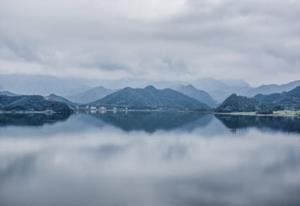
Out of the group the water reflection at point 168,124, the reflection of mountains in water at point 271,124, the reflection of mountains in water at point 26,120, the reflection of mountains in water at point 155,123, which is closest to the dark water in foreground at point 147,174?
the water reflection at point 168,124

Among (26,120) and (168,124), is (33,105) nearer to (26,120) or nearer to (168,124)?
(26,120)

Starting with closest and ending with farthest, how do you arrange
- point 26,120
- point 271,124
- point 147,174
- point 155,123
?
point 147,174 → point 271,124 → point 155,123 → point 26,120

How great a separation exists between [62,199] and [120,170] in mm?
7873

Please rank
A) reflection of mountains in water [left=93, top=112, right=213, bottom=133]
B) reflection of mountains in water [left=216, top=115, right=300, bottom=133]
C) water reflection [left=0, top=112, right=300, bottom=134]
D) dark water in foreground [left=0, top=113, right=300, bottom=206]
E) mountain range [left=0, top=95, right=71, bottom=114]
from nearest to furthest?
dark water in foreground [left=0, top=113, right=300, bottom=206], water reflection [left=0, top=112, right=300, bottom=134], reflection of mountains in water [left=216, top=115, right=300, bottom=133], reflection of mountains in water [left=93, top=112, right=213, bottom=133], mountain range [left=0, top=95, right=71, bottom=114]

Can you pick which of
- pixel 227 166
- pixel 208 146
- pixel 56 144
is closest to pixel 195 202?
pixel 227 166

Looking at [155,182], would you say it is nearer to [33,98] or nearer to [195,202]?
[195,202]

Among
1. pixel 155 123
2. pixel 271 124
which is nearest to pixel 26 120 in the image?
pixel 155 123

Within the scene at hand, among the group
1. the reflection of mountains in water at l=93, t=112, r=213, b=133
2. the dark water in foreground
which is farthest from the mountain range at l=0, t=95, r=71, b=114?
the dark water in foreground

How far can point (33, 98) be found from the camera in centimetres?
17562

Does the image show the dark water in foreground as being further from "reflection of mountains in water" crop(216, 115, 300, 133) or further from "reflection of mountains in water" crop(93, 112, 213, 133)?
"reflection of mountains in water" crop(216, 115, 300, 133)

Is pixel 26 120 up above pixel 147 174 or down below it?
above

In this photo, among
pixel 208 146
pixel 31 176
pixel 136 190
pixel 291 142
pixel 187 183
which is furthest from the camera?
pixel 291 142

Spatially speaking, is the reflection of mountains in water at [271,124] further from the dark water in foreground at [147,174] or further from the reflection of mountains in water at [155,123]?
the dark water in foreground at [147,174]

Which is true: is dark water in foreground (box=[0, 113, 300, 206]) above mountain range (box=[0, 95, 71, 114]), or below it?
below
